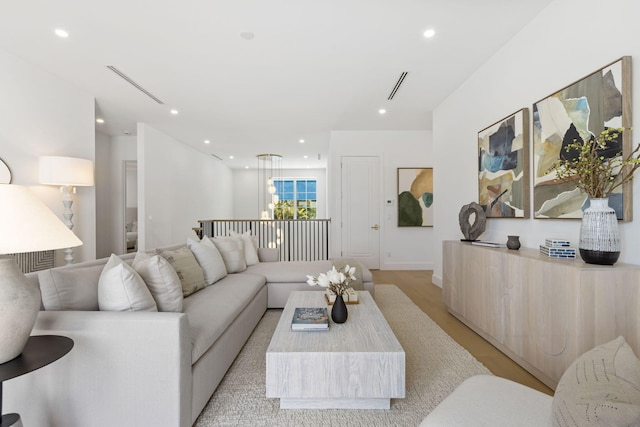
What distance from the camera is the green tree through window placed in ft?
36.3

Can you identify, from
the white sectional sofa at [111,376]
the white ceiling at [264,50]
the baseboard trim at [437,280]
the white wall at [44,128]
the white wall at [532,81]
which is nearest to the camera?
the white sectional sofa at [111,376]

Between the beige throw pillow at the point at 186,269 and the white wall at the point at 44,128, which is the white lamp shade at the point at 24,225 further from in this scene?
the white wall at the point at 44,128

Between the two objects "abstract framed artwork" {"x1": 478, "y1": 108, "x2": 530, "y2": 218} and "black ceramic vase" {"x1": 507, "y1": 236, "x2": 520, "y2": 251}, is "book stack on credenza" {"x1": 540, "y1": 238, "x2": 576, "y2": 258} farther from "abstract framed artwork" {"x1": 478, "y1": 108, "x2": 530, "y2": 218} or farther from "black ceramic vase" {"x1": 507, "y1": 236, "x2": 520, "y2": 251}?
"abstract framed artwork" {"x1": 478, "y1": 108, "x2": 530, "y2": 218}

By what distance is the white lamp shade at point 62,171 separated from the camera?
11.2 ft

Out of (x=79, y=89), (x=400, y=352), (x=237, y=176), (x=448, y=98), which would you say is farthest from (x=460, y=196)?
(x=237, y=176)

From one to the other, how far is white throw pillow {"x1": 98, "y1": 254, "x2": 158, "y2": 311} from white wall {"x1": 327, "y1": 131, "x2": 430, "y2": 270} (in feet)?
14.9

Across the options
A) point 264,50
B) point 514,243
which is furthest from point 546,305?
point 264,50

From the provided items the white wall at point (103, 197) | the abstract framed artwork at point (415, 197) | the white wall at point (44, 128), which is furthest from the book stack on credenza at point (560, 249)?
the white wall at point (103, 197)

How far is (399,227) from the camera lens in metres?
5.90

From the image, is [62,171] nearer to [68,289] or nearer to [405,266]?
[68,289]

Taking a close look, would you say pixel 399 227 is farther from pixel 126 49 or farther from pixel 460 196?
pixel 126 49

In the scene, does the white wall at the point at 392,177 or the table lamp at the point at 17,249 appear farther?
the white wall at the point at 392,177

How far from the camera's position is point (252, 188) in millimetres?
11031

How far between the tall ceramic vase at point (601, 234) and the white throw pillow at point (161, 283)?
254cm
